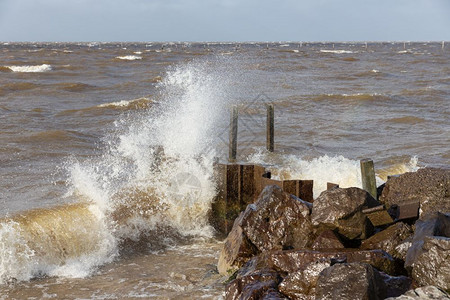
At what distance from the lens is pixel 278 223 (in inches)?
278

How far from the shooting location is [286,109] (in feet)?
70.9

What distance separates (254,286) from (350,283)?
3.38 ft

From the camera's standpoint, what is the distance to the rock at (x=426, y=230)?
18.5 ft

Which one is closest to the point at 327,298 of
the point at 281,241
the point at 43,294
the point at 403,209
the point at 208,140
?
the point at 281,241

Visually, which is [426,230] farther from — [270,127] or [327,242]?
[270,127]

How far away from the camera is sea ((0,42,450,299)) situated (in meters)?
7.86

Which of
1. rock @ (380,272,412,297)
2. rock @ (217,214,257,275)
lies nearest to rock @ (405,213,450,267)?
rock @ (380,272,412,297)

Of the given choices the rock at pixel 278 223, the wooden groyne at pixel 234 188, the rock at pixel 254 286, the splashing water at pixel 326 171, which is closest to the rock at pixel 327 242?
the rock at pixel 278 223

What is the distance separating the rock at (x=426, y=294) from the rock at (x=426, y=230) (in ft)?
1.95

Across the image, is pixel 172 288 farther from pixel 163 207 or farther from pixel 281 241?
pixel 163 207

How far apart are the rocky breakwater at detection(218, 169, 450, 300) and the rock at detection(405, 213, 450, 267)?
0.01 m

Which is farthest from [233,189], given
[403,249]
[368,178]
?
[403,249]

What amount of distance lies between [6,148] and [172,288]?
29.2 ft

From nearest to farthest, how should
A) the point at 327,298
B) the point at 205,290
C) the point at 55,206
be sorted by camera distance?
the point at 327,298 → the point at 205,290 → the point at 55,206
